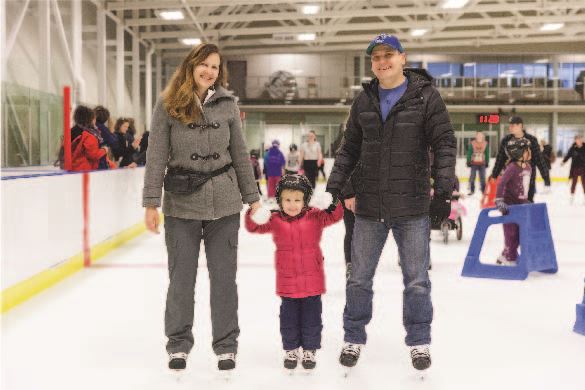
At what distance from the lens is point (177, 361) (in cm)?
278

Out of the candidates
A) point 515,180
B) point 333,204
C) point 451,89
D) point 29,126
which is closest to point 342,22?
point 451,89

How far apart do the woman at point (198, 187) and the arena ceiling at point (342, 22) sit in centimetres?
1279

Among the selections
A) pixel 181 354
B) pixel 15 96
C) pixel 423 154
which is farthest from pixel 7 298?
pixel 15 96

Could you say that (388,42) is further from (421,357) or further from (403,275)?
(421,357)

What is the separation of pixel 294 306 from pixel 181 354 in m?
0.48

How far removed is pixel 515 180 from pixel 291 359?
309cm

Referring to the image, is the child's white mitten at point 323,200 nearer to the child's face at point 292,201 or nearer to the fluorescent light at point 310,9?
the child's face at point 292,201

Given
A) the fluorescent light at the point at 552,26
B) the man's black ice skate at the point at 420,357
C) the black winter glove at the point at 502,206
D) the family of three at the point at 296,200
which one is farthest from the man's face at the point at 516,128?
the fluorescent light at the point at 552,26

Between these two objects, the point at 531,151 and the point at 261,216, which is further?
the point at 531,151

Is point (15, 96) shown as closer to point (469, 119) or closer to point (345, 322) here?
point (345, 322)

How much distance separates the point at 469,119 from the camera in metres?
26.6

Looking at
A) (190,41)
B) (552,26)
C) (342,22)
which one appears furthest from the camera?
(342,22)

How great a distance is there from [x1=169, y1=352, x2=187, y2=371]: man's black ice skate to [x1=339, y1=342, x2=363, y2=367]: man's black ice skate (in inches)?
24.4

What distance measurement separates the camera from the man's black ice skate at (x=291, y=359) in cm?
283
